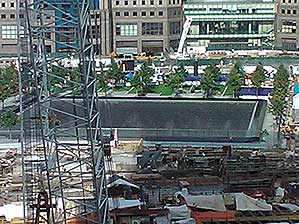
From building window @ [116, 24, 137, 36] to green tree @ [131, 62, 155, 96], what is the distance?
234 inches

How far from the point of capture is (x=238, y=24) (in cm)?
2448

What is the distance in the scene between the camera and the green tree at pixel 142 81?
17016 mm

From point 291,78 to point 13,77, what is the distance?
6.75 meters

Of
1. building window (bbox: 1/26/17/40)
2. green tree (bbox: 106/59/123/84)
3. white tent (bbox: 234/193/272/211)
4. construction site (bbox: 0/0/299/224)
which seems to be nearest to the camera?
construction site (bbox: 0/0/299/224)

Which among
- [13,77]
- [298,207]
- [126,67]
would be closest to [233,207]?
[298,207]

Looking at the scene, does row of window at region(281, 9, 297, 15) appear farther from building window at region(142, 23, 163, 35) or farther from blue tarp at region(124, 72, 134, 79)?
blue tarp at region(124, 72, 134, 79)

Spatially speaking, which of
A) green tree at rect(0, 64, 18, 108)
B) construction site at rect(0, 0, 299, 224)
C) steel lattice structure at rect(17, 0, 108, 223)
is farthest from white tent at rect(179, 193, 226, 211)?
green tree at rect(0, 64, 18, 108)

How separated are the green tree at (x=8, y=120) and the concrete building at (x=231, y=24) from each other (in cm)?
1132

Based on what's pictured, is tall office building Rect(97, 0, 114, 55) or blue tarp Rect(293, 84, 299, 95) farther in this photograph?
tall office building Rect(97, 0, 114, 55)

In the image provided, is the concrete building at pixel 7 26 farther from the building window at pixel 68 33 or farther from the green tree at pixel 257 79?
the building window at pixel 68 33

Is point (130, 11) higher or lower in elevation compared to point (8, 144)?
higher

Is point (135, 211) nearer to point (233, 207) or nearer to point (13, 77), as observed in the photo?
point (233, 207)

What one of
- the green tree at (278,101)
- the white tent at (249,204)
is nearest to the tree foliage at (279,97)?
the green tree at (278,101)

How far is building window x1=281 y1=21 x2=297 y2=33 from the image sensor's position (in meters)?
23.9
